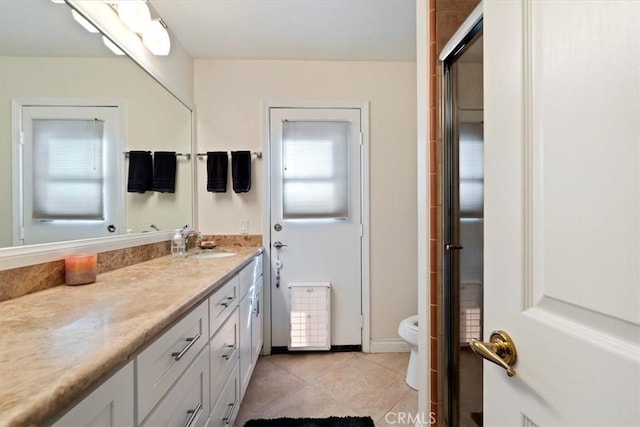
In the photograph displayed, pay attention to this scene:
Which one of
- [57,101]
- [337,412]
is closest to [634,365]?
[337,412]

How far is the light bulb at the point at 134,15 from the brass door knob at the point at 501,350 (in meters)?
2.09

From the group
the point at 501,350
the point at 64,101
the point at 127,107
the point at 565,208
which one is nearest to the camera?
the point at 565,208

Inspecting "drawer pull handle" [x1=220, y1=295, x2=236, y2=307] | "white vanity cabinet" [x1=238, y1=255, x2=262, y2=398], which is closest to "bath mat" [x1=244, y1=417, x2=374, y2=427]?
"white vanity cabinet" [x1=238, y1=255, x2=262, y2=398]

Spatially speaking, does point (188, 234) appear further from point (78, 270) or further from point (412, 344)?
point (412, 344)

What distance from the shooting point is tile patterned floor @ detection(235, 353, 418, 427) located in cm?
168

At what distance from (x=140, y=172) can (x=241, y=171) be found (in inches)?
30.1

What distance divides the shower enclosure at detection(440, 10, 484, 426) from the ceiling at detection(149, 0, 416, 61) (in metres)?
0.88

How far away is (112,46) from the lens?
145cm

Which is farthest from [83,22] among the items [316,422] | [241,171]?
[316,422]

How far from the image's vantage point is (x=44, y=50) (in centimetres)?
111

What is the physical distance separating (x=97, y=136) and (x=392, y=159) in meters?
2.04

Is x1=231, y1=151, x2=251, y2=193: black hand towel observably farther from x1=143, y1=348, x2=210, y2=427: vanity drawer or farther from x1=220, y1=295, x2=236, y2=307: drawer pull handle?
x1=143, y1=348, x2=210, y2=427: vanity drawer

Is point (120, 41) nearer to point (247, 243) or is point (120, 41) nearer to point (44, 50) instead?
point (44, 50)

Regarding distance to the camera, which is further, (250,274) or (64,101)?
(250,274)
